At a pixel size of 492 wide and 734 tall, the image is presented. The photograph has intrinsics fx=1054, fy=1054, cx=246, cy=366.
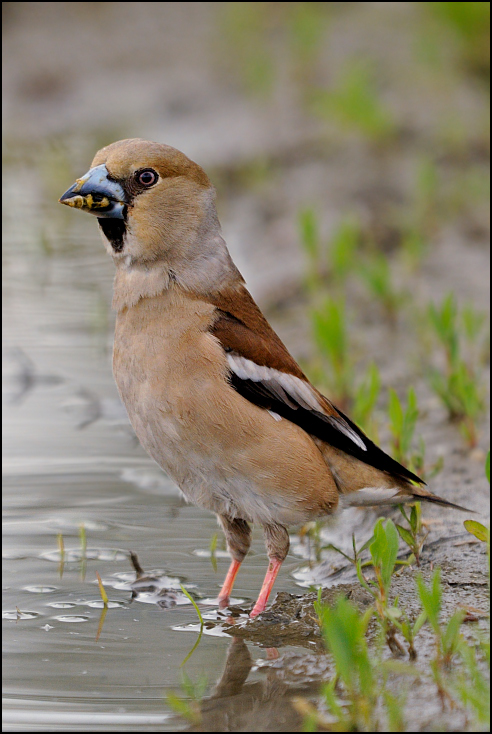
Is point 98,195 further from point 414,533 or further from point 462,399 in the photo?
point 462,399

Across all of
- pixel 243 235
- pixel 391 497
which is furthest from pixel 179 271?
pixel 243 235

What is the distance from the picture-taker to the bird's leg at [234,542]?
185 inches

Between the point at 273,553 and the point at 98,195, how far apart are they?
1.72 m

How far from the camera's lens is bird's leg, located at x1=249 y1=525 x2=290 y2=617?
450cm

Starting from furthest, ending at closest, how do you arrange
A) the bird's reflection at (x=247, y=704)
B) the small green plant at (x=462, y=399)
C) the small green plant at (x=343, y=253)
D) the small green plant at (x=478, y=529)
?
the small green plant at (x=343, y=253) → the small green plant at (x=462, y=399) → the small green plant at (x=478, y=529) → the bird's reflection at (x=247, y=704)

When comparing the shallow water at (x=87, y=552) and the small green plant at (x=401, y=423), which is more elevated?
the small green plant at (x=401, y=423)

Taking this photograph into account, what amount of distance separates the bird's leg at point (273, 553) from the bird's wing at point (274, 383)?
456mm

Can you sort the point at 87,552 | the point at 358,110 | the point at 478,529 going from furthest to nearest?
1. the point at 358,110
2. the point at 87,552
3. the point at 478,529

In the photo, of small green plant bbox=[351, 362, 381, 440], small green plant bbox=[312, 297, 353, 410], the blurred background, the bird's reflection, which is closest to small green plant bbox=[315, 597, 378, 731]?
the bird's reflection

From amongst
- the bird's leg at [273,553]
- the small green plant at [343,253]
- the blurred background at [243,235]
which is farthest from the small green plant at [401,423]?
the small green plant at [343,253]

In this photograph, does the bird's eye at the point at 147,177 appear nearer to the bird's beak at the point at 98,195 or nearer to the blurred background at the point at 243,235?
the bird's beak at the point at 98,195

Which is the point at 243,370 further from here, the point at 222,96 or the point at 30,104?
the point at 30,104

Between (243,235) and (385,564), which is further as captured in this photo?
(243,235)

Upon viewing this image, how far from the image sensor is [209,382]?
4.26m
